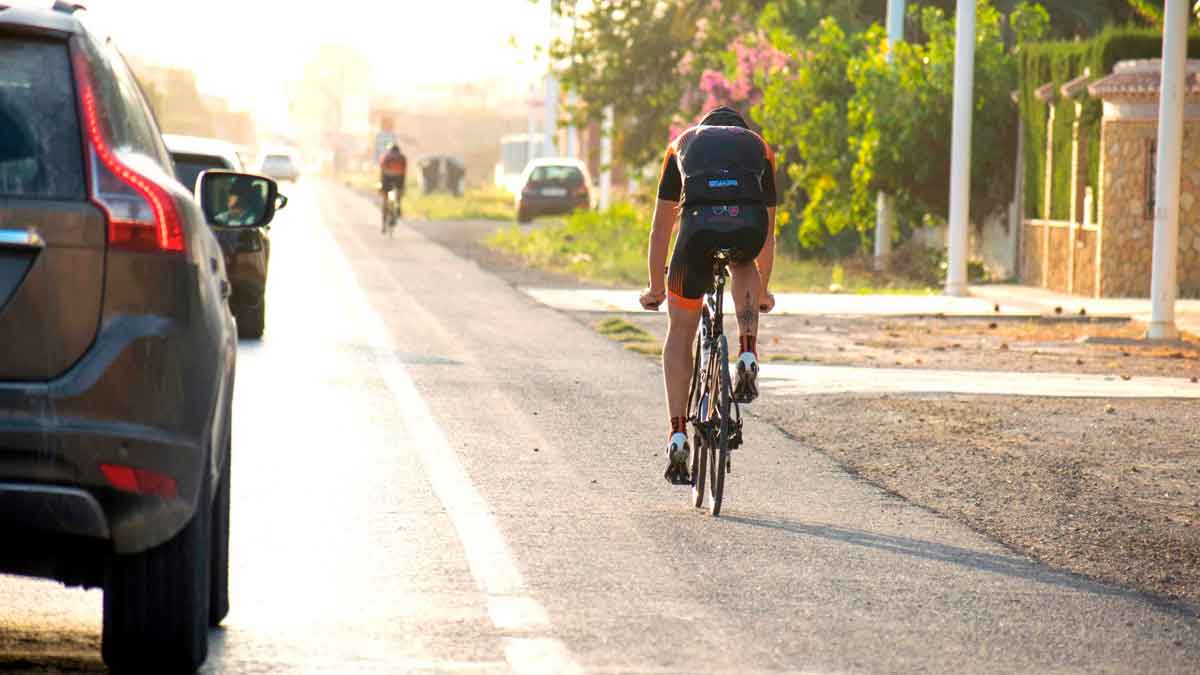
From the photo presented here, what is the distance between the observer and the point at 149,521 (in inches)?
219

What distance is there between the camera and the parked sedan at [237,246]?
16.9 metres

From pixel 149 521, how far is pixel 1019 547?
14.5 feet

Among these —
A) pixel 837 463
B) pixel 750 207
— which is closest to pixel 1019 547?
pixel 750 207

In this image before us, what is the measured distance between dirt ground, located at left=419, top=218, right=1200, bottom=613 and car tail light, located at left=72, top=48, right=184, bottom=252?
3.99 m

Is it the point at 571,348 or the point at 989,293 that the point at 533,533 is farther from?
the point at 989,293

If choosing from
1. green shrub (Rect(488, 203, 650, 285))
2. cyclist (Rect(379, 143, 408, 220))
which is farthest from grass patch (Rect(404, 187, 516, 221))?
cyclist (Rect(379, 143, 408, 220))

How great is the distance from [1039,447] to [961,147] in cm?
1518

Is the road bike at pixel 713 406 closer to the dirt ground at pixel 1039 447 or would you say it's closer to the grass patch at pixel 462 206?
the dirt ground at pixel 1039 447

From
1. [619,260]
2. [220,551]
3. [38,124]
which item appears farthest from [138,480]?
[619,260]

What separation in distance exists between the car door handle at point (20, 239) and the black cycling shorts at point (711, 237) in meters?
4.18

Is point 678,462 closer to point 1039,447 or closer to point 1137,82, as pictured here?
point 1039,447

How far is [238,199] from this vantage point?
731 centimetres

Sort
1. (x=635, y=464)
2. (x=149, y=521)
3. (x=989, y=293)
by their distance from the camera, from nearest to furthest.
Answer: (x=149, y=521) < (x=635, y=464) < (x=989, y=293)

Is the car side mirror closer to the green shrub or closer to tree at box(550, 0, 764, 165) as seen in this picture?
the green shrub
